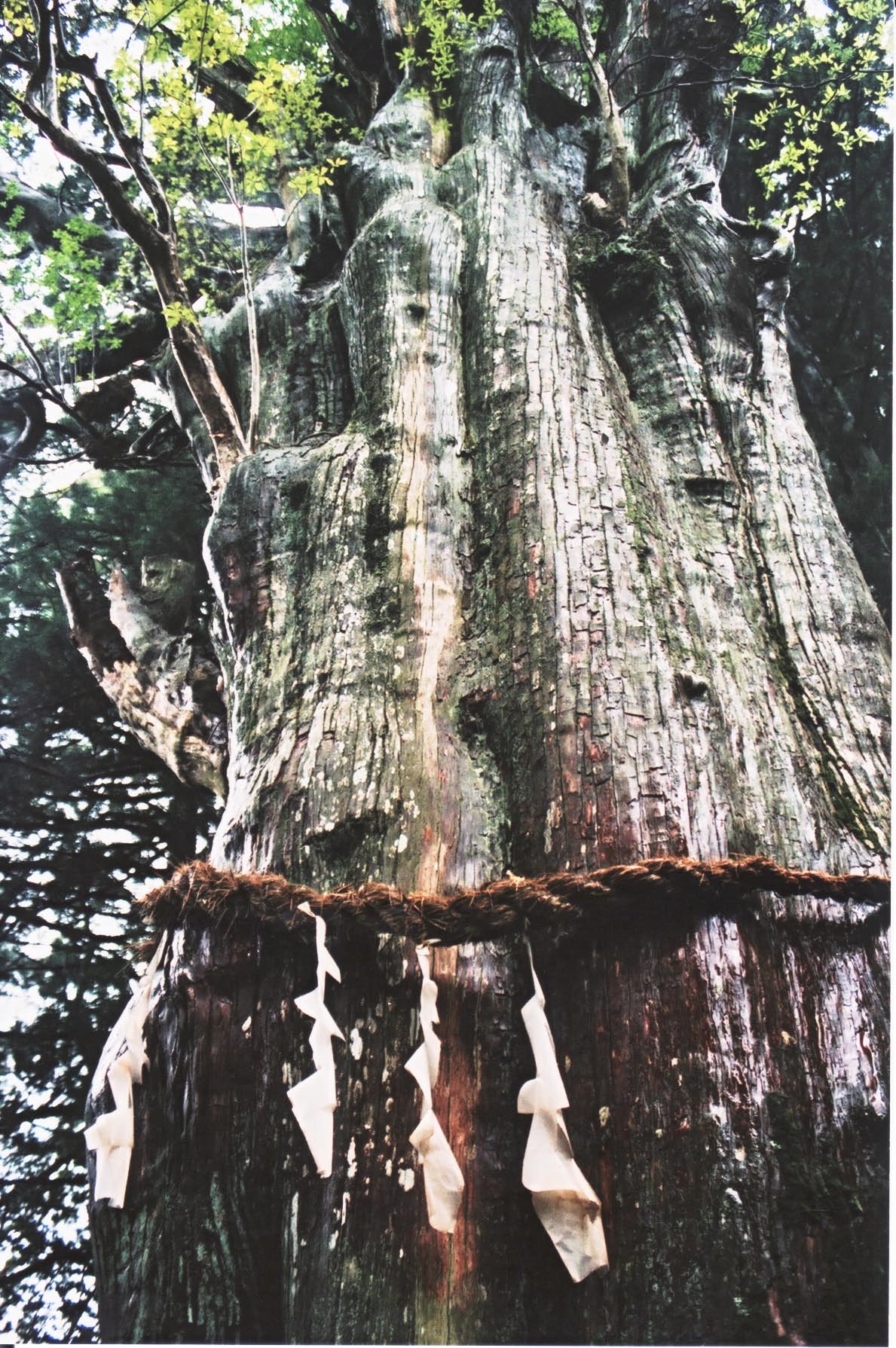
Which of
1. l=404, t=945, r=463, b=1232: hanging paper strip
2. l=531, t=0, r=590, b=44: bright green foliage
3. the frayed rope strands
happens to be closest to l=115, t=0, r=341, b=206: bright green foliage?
l=531, t=0, r=590, b=44: bright green foliage

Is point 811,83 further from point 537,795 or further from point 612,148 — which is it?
point 537,795

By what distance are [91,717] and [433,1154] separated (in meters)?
3.00

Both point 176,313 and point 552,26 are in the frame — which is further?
point 552,26

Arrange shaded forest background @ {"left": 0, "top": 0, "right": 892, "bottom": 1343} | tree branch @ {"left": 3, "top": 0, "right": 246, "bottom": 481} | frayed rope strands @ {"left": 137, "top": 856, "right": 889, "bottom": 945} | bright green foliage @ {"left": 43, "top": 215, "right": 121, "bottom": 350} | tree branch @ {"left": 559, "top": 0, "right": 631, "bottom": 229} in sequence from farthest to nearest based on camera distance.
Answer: bright green foliage @ {"left": 43, "top": 215, "right": 121, "bottom": 350} < shaded forest background @ {"left": 0, "top": 0, "right": 892, "bottom": 1343} < tree branch @ {"left": 559, "top": 0, "right": 631, "bottom": 229} < tree branch @ {"left": 3, "top": 0, "right": 246, "bottom": 481} < frayed rope strands @ {"left": 137, "top": 856, "right": 889, "bottom": 945}

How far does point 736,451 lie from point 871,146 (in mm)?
1938

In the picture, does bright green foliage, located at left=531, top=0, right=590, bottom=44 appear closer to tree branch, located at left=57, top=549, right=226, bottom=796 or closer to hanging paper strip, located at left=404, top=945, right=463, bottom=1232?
tree branch, located at left=57, top=549, right=226, bottom=796

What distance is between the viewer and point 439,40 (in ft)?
8.14

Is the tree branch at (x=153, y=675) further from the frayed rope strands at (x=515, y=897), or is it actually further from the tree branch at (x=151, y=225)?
the frayed rope strands at (x=515, y=897)

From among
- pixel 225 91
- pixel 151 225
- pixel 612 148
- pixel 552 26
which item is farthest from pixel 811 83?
pixel 151 225

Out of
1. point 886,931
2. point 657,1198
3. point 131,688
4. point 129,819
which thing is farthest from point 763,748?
point 129,819

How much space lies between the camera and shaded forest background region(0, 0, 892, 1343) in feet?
8.14

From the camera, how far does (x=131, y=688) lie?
8.02 ft

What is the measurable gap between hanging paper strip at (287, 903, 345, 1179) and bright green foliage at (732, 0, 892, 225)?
245 centimetres

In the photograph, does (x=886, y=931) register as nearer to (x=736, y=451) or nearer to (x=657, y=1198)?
(x=657, y=1198)
